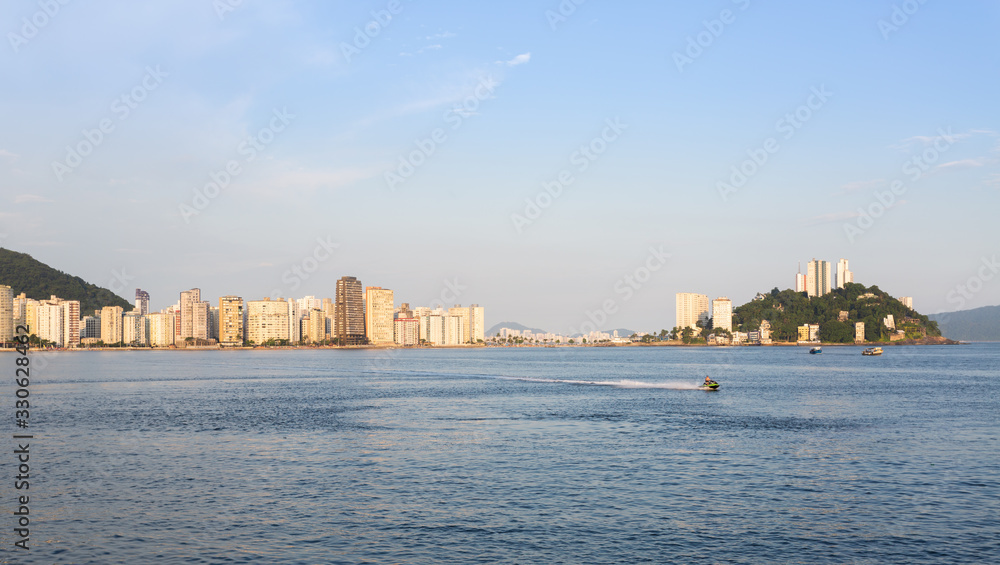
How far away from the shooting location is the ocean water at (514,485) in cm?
2438

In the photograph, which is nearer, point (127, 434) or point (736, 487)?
point (736, 487)

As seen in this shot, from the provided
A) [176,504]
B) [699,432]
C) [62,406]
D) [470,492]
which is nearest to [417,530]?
[470,492]

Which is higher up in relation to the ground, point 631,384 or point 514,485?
point 514,485

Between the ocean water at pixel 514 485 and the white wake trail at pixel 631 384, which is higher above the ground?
the ocean water at pixel 514 485

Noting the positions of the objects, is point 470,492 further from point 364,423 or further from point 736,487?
point 364,423

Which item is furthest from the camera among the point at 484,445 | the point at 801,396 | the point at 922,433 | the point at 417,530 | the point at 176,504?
the point at 801,396

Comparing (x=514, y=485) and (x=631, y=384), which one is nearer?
(x=514, y=485)

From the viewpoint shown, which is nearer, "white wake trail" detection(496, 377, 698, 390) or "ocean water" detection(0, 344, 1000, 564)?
"ocean water" detection(0, 344, 1000, 564)

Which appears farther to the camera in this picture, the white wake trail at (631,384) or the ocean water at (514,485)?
the white wake trail at (631,384)

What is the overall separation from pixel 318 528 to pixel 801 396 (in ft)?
222

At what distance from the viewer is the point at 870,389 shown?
90062 mm

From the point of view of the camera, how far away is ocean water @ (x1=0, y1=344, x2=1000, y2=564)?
2438 centimetres

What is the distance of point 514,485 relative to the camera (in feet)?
110

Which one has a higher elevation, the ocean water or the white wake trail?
the ocean water
